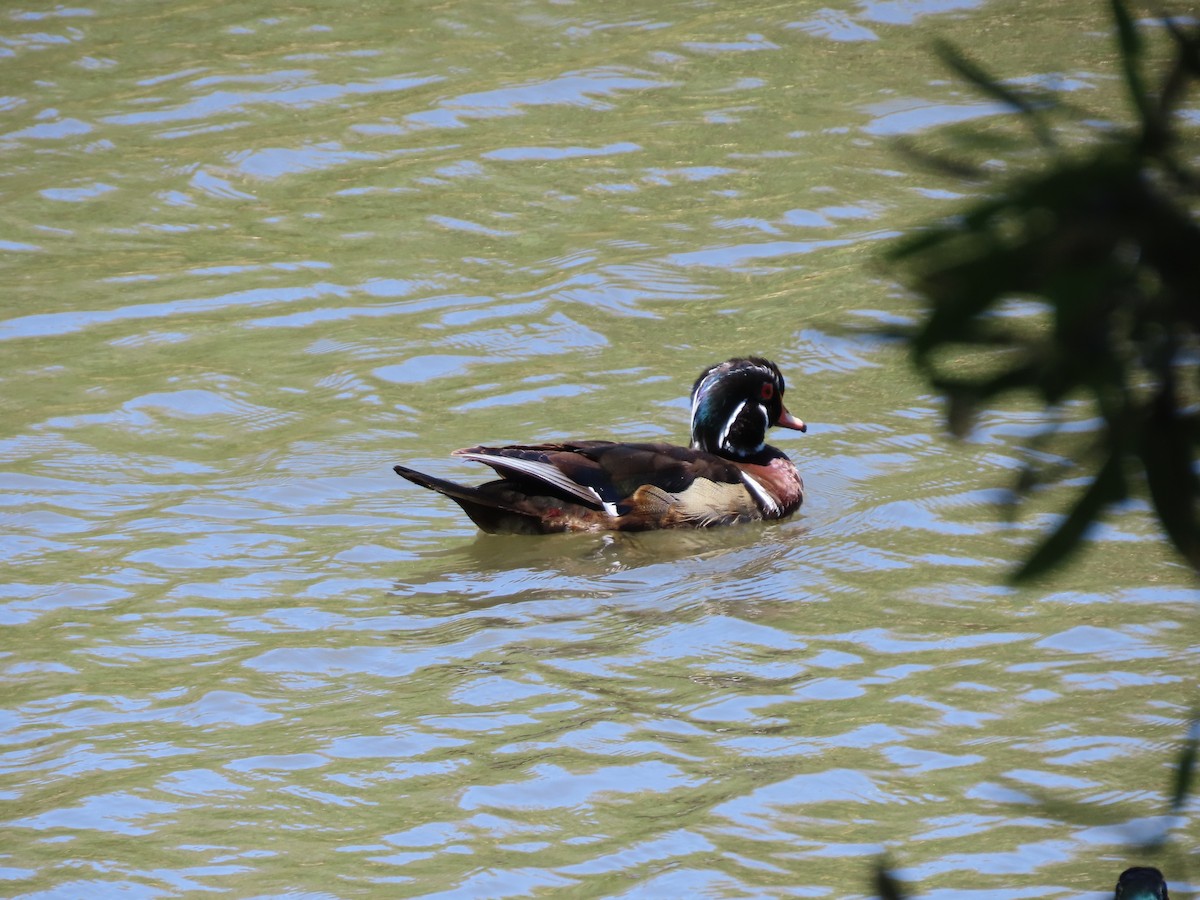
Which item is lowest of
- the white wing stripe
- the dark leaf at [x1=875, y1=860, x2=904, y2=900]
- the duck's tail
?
the white wing stripe

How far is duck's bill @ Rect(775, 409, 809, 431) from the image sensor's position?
9047 millimetres

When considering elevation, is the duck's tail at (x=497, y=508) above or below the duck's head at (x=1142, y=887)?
below

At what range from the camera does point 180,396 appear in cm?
948

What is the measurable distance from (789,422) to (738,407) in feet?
0.98

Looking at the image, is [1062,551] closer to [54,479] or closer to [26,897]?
[26,897]

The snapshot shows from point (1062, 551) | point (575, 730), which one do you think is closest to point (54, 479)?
point (575, 730)

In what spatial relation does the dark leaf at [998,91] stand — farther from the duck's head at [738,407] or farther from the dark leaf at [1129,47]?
the duck's head at [738,407]

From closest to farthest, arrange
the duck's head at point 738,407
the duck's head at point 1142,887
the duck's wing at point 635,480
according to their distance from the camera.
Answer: the duck's head at point 1142,887 → the duck's wing at point 635,480 → the duck's head at point 738,407

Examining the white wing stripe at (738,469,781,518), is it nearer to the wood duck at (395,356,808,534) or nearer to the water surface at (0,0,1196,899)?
the wood duck at (395,356,808,534)

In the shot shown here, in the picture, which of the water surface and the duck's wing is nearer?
the water surface

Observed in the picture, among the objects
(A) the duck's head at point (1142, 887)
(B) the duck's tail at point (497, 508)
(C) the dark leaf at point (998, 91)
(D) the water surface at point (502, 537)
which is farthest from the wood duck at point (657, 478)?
(C) the dark leaf at point (998, 91)

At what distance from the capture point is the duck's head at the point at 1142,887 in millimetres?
3643

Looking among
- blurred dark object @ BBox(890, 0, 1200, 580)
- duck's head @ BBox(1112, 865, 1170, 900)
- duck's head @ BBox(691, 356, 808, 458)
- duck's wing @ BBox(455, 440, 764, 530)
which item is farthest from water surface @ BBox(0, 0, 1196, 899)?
duck's head @ BBox(1112, 865, 1170, 900)

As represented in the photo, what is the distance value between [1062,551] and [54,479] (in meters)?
7.88
